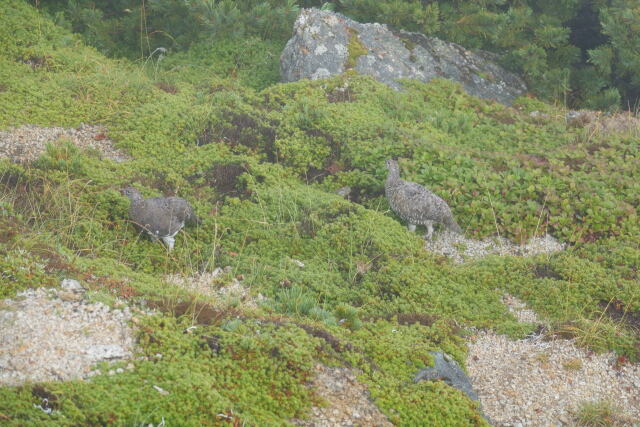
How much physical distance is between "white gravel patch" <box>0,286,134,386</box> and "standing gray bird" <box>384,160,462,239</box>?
4.82 m

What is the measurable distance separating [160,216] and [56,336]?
3197 mm

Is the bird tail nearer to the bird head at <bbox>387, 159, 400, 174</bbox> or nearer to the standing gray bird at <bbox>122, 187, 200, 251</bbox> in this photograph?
the bird head at <bbox>387, 159, 400, 174</bbox>

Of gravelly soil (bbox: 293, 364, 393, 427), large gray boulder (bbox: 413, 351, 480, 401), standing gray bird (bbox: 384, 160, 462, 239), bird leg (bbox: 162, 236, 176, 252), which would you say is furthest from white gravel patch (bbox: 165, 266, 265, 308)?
standing gray bird (bbox: 384, 160, 462, 239)

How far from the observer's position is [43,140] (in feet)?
36.5

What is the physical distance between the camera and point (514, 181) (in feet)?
35.3

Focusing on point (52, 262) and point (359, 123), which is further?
point (359, 123)

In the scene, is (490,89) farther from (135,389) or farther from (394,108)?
(135,389)

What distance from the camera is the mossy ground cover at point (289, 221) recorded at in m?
6.04

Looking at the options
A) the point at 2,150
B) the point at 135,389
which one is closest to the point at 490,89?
the point at 2,150

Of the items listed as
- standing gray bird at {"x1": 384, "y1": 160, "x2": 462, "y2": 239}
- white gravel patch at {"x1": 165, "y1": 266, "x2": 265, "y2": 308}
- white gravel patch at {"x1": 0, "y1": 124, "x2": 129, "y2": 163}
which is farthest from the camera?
white gravel patch at {"x1": 0, "y1": 124, "x2": 129, "y2": 163}

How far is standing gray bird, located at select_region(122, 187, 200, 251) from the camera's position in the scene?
28.8 feet

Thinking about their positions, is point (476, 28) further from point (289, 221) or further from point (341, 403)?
point (341, 403)

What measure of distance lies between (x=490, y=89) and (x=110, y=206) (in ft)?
31.9

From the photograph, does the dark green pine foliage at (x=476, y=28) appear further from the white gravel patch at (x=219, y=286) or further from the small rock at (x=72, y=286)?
the small rock at (x=72, y=286)
